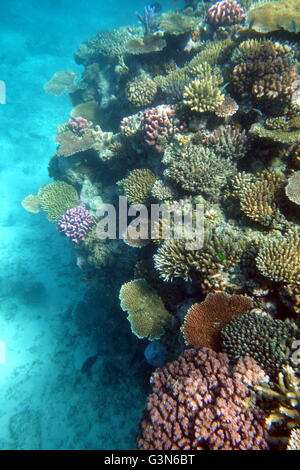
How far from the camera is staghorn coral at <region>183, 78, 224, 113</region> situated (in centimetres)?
454

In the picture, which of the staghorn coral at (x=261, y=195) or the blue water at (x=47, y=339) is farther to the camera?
the blue water at (x=47, y=339)

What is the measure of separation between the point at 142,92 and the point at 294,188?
4959 millimetres

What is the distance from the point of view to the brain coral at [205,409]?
2377mm

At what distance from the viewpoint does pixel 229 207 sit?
4.25 metres

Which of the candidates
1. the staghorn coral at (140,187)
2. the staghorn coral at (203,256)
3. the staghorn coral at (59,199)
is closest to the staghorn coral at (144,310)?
the staghorn coral at (203,256)

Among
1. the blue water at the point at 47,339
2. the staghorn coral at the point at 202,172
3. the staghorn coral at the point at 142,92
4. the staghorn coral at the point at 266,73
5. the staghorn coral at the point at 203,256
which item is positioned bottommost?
the blue water at the point at 47,339

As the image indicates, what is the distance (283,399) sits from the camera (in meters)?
2.42

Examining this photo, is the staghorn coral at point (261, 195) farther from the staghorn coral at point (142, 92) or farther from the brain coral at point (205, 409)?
the staghorn coral at point (142, 92)

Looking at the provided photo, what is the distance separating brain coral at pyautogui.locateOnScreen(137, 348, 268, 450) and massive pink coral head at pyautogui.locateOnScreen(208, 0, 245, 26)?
8.15 meters

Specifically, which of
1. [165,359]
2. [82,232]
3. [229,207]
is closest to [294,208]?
[229,207]

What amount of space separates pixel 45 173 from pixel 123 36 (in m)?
9.32

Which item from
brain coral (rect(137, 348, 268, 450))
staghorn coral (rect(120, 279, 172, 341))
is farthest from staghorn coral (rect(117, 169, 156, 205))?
brain coral (rect(137, 348, 268, 450))

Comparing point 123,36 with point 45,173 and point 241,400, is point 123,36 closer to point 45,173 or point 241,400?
point 45,173

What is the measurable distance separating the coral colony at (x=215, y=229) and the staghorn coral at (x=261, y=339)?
0.04 ft
